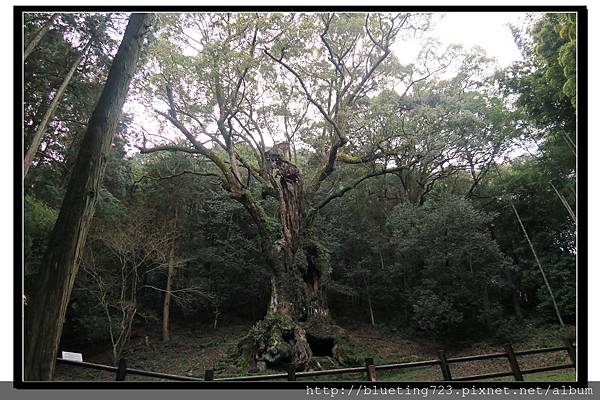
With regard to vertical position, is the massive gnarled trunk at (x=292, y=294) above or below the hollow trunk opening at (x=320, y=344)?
above

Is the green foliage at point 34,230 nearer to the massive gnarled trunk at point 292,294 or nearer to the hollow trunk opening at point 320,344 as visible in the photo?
the massive gnarled trunk at point 292,294

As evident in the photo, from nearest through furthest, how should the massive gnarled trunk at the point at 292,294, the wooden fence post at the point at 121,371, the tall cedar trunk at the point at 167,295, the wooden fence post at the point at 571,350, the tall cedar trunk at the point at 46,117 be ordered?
the wooden fence post at the point at 571,350, the wooden fence post at the point at 121,371, the tall cedar trunk at the point at 46,117, the massive gnarled trunk at the point at 292,294, the tall cedar trunk at the point at 167,295

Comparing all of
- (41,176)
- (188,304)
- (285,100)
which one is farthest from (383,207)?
(41,176)

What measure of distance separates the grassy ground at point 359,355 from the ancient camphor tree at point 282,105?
1.12 metres

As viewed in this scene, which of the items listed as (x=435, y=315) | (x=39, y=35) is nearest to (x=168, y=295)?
(x=435, y=315)

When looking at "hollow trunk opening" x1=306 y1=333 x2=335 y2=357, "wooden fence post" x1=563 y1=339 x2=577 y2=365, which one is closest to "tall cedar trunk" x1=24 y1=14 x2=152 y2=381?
"wooden fence post" x1=563 y1=339 x2=577 y2=365

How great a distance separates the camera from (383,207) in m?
9.99

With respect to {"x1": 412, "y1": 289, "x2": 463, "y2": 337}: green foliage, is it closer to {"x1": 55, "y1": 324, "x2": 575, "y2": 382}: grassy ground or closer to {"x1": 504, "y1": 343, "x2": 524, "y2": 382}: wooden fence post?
{"x1": 55, "y1": 324, "x2": 575, "y2": 382}: grassy ground

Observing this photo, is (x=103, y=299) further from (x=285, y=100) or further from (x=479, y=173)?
(x=479, y=173)

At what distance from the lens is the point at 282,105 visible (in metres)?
7.64

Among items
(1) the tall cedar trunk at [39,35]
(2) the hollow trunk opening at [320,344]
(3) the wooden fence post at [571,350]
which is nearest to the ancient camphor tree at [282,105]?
(2) the hollow trunk opening at [320,344]

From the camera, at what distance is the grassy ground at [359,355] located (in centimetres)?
351

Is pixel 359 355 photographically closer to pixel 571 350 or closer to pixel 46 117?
pixel 571 350

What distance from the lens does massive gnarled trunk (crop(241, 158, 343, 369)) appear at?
17.8 feet
